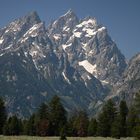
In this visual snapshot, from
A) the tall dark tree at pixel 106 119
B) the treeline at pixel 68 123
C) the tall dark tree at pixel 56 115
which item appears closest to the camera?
the treeline at pixel 68 123

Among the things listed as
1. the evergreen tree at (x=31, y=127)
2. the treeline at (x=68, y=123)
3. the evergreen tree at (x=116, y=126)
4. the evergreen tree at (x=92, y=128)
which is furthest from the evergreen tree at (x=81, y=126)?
the evergreen tree at (x=31, y=127)

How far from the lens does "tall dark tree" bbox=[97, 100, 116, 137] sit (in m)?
140

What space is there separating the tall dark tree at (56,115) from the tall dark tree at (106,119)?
1397 cm

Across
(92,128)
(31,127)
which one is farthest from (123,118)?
(31,127)

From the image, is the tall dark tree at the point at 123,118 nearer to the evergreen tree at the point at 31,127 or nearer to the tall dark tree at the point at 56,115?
the tall dark tree at the point at 56,115

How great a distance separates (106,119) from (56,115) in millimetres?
18803

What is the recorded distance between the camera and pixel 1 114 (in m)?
132

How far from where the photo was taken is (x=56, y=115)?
13250 centimetres

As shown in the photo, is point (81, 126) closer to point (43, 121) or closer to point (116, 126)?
point (116, 126)

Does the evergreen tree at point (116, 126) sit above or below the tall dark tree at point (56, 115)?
below

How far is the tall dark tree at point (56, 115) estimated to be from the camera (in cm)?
13200

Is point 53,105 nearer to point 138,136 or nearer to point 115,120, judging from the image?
point 115,120

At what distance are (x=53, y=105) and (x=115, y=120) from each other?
66.5ft

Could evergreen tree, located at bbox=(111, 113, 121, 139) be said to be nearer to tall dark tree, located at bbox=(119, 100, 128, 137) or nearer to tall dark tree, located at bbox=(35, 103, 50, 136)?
tall dark tree, located at bbox=(119, 100, 128, 137)
